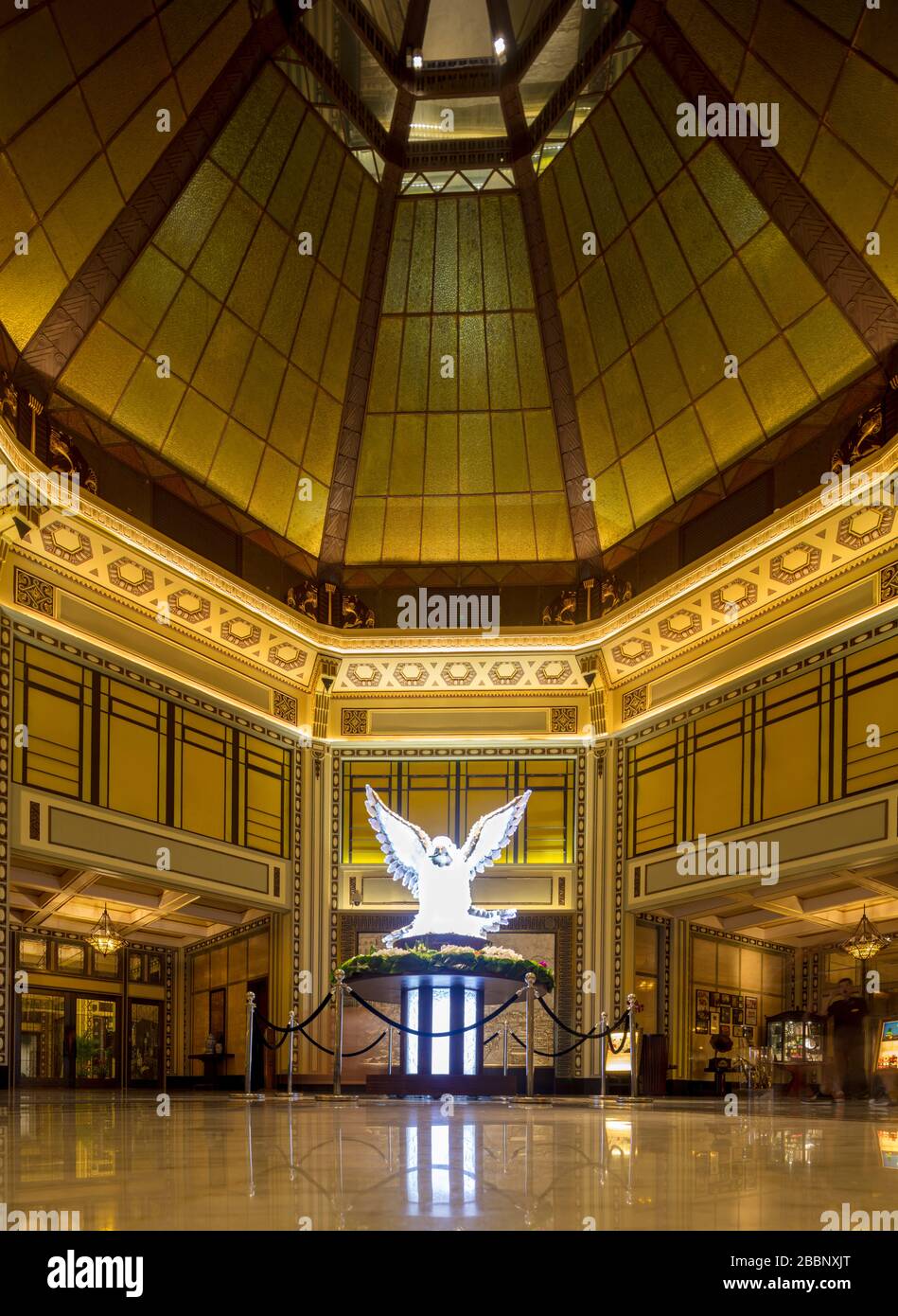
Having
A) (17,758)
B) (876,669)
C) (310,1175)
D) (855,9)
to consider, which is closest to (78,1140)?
(310,1175)

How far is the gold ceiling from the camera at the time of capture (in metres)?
13.5

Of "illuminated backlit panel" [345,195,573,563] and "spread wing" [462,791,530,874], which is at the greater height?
"illuminated backlit panel" [345,195,573,563]

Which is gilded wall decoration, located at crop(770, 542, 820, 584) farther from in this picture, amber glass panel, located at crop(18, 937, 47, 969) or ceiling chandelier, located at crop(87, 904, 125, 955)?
amber glass panel, located at crop(18, 937, 47, 969)

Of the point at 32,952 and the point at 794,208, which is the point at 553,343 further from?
the point at 32,952

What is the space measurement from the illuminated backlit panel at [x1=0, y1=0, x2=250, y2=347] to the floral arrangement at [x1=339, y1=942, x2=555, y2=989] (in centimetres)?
A: 903

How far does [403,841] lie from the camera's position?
550 inches

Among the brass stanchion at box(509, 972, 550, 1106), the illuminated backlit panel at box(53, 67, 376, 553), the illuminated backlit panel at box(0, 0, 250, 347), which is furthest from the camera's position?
the illuminated backlit panel at box(53, 67, 376, 553)

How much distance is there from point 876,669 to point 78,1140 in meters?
11.4

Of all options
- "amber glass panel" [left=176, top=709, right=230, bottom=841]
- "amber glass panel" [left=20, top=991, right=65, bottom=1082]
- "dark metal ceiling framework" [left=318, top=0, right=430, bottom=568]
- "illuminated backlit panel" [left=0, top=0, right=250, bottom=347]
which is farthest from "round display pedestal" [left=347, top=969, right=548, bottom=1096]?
"illuminated backlit panel" [left=0, top=0, right=250, bottom=347]

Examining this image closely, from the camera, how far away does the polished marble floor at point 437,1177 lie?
2.39 m

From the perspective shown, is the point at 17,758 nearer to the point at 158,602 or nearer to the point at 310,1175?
the point at 158,602

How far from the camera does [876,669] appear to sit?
1398cm

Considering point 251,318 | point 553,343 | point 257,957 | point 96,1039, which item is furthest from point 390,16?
point 96,1039

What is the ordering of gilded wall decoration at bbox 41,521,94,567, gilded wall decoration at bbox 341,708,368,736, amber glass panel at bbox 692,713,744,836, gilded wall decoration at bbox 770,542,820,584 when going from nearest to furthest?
gilded wall decoration at bbox 41,521,94,567 → gilded wall decoration at bbox 770,542,820,584 → amber glass panel at bbox 692,713,744,836 → gilded wall decoration at bbox 341,708,368,736
